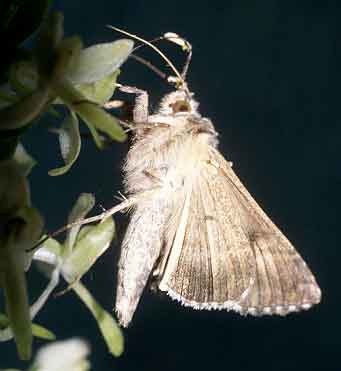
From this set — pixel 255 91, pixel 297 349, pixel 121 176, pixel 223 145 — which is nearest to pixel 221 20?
pixel 255 91

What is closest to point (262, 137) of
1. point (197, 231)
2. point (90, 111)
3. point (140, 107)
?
point (197, 231)

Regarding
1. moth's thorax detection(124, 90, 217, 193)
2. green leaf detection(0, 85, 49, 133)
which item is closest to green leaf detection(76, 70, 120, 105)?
green leaf detection(0, 85, 49, 133)

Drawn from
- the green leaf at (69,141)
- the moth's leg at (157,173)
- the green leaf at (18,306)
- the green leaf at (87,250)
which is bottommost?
the moth's leg at (157,173)

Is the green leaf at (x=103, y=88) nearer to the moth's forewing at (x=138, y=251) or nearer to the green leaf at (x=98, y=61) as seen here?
the green leaf at (x=98, y=61)

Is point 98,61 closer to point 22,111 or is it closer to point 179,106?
point 22,111

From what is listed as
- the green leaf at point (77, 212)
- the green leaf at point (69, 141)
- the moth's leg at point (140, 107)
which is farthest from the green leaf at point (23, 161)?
the moth's leg at point (140, 107)

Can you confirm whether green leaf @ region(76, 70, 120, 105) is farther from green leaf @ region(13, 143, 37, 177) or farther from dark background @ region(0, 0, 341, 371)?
dark background @ region(0, 0, 341, 371)
